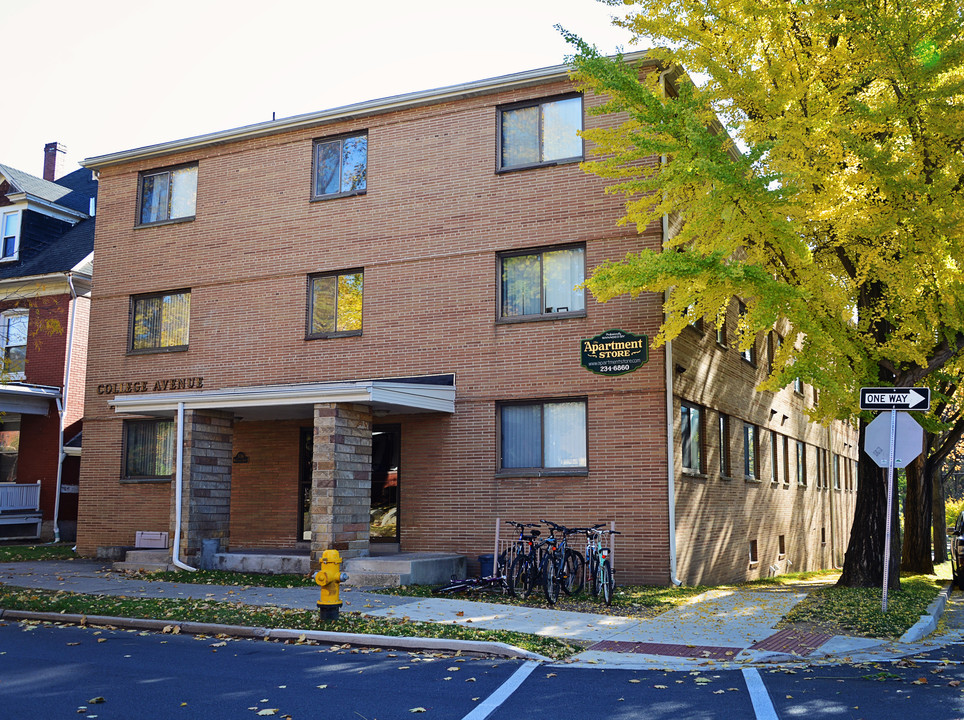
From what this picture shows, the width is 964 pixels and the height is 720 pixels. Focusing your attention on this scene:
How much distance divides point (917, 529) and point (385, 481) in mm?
13395

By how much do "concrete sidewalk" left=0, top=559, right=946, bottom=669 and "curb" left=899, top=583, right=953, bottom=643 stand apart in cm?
6

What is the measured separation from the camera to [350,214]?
748 inches

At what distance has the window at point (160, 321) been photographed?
20.7 meters

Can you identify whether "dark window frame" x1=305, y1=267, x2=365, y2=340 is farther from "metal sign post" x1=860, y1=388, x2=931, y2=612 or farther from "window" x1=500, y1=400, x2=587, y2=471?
"metal sign post" x1=860, y1=388, x2=931, y2=612

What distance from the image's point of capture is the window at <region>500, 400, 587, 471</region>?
16.5m

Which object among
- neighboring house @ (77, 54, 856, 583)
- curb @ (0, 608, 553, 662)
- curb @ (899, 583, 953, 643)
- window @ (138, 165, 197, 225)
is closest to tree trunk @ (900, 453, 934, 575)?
A: neighboring house @ (77, 54, 856, 583)

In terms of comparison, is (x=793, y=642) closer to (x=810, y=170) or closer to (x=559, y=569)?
(x=559, y=569)

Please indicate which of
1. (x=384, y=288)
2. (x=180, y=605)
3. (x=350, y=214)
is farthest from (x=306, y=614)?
(x=350, y=214)

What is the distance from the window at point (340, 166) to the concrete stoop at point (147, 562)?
26.3 ft

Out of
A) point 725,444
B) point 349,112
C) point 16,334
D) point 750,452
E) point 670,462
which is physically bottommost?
point 670,462

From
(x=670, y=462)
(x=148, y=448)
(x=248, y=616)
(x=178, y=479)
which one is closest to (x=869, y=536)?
(x=670, y=462)

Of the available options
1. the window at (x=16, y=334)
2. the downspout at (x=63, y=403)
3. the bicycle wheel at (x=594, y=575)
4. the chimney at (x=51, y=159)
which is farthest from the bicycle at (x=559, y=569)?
the chimney at (x=51, y=159)

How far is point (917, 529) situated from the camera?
22094 millimetres

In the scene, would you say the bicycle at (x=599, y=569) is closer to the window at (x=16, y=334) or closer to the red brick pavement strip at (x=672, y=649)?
the red brick pavement strip at (x=672, y=649)
